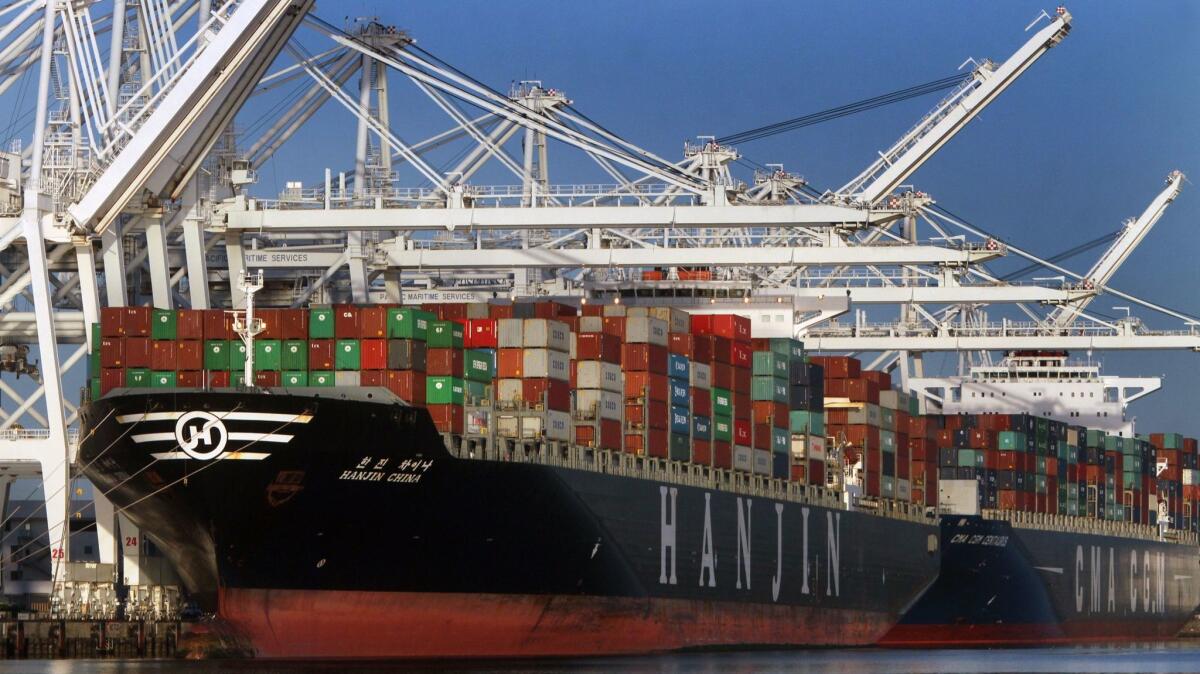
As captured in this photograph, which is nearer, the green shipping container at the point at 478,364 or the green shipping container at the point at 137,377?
the green shipping container at the point at 137,377

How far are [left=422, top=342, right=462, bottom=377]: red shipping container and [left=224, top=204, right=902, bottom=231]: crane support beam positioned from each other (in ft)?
22.4

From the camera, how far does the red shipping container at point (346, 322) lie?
124ft

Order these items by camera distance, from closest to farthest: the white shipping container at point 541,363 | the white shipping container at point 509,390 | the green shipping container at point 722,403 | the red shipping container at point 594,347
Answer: the white shipping container at point 541,363, the white shipping container at point 509,390, the red shipping container at point 594,347, the green shipping container at point 722,403

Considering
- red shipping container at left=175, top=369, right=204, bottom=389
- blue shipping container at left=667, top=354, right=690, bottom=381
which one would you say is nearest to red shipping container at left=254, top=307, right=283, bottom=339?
red shipping container at left=175, top=369, right=204, bottom=389

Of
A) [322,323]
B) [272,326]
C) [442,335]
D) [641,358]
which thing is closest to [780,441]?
[641,358]

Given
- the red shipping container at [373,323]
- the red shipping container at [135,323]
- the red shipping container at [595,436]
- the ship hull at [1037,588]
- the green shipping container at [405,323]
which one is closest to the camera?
the green shipping container at [405,323]

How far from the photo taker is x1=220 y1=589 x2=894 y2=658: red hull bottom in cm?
3641

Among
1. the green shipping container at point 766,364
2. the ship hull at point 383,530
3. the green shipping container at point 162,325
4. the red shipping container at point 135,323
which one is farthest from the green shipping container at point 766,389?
the red shipping container at point 135,323

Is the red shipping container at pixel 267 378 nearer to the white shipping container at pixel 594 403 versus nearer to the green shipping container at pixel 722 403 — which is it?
the white shipping container at pixel 594 403

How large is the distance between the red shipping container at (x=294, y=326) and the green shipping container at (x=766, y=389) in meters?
13.9

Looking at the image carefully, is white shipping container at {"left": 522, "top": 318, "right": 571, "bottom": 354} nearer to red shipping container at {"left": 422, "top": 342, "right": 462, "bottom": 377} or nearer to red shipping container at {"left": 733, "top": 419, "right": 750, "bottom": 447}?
red shipping container at {"left": 422, "top": 342, "right": 462, "bottom": 377}

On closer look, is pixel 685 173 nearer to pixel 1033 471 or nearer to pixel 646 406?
pixel 646 406

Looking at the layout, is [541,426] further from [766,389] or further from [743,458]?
[766,389]

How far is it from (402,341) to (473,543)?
4.24 meters
